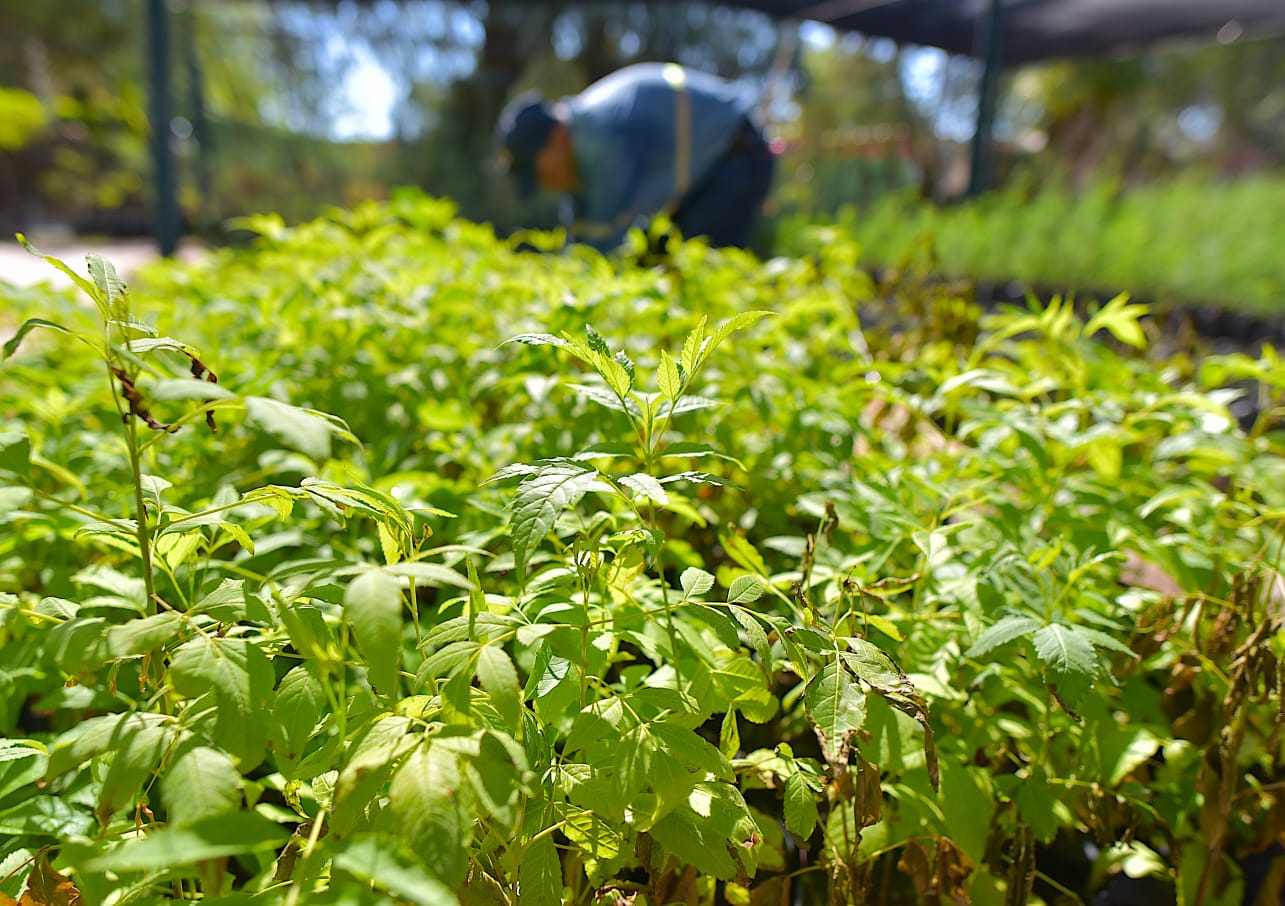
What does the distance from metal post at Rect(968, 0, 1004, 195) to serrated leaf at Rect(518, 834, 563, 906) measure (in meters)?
7.79

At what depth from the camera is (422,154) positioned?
1647 centimetres

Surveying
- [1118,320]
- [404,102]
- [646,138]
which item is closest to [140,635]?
[1118,320]

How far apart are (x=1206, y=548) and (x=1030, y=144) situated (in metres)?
30.7

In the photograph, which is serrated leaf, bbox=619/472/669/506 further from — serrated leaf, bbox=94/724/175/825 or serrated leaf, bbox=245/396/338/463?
serrated leaf, bbox=94/724/175/825

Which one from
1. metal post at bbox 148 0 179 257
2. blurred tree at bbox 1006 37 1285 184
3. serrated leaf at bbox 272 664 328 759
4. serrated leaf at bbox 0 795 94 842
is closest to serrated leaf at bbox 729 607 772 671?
serrated leaf at bbox 272 664 328 759

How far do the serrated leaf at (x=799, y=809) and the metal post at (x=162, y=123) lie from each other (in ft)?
18.5

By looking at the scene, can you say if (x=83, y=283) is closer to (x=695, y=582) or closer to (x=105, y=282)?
(x=105, y=282)

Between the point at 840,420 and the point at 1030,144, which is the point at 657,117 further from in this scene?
the point at 1030,144

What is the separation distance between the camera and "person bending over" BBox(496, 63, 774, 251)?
5453 millimetres

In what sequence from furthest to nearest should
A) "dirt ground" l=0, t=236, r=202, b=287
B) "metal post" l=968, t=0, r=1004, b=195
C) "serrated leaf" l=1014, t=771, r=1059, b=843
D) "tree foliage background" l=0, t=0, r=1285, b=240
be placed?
"tree foliage background" l=0, t=0, r=1285, b=240
"dirt ground" l=0, t=236, r=202, b=287
"metal post" l=968, t=0, r=1004, b=195
"serrated leaf" l=1014, t=771, r=1059, b=843

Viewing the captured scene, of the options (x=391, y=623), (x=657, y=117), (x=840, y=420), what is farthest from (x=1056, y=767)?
(x=657, y=117)

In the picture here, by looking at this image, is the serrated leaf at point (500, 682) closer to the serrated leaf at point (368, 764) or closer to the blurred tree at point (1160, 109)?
the serrated leaf at point (368, 764)

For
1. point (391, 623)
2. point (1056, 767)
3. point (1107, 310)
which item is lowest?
point (1056, 767)

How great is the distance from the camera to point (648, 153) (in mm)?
5504
